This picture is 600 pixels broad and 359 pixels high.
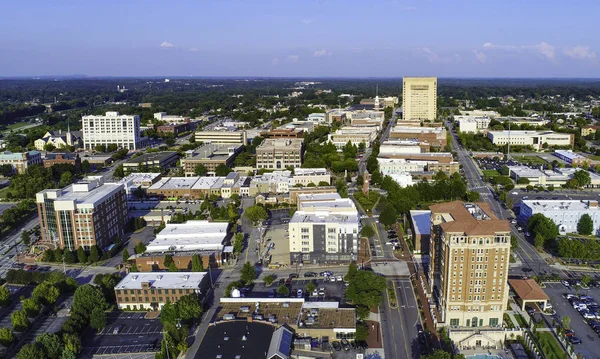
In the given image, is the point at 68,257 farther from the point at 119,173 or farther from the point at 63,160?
the point at 63,160

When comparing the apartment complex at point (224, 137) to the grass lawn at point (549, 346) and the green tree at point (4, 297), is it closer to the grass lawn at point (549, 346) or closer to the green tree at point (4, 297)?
the green tree at point (4, 297)

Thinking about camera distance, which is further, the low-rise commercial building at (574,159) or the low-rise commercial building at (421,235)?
the low-rise commercial building at (574,159)

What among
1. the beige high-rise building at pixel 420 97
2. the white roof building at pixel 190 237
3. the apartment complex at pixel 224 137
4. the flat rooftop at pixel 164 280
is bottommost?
the flat rooftop at pixel 164 280

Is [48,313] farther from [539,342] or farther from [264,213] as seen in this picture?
[539,342]

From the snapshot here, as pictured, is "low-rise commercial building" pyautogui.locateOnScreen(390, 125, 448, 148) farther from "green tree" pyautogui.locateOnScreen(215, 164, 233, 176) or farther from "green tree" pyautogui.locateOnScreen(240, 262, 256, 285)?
"green tree" pyautogui.locateOnScreen(240, 262, 256, 285)

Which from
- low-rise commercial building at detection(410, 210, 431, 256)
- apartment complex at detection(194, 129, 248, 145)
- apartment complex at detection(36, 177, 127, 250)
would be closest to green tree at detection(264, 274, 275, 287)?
low-rise commercial building at detection(410, 210, 431, 256)

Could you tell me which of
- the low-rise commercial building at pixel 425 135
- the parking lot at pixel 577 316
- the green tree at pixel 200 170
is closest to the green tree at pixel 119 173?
the green tree at pixel 200 170
